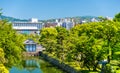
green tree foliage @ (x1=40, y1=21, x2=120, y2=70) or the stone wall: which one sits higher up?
green tree foliage @ (x1=40, y1=21, x2=120, y2=70)

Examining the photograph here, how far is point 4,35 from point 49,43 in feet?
77.5

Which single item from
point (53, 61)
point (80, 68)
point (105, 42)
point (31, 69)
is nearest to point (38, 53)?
point (53, 61)

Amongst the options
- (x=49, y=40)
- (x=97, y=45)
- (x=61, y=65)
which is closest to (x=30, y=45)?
(x=49, y=40)

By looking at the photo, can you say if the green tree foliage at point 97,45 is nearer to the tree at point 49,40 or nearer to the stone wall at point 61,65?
the stone wall at point 61,65

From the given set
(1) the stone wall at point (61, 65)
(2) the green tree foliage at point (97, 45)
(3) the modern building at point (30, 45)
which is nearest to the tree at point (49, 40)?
(3) the modern building at point (30, 45)

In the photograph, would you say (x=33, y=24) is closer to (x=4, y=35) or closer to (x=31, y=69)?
(x=31, y=69)

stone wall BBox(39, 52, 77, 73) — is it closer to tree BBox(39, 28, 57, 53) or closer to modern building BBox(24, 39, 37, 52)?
tree BBox(39, 28, 57, 53)

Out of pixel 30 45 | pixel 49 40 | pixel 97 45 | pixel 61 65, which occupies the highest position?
pixel 97 45

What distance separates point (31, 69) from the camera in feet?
133

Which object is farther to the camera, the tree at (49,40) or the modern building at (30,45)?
the modern building at (30,45)

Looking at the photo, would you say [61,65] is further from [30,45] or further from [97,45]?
[30,45]

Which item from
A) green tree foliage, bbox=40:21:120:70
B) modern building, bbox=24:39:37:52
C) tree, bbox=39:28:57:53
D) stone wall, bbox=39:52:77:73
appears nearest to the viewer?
green tree foliage, bbox=40:21:120:70

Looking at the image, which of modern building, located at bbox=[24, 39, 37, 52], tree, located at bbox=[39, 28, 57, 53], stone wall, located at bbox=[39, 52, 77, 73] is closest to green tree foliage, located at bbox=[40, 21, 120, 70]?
stone wall, located at bbox=[39, 52, 77, 73]

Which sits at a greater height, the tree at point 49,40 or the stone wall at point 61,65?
the tree at point 49,40
